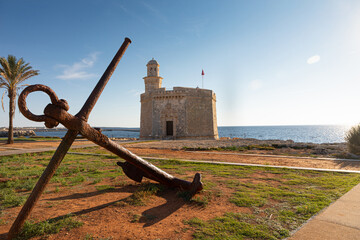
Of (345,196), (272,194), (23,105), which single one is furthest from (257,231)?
(23,105)

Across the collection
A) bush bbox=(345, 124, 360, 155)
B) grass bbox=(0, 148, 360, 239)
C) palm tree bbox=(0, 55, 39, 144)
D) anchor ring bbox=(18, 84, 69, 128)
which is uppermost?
palm tree bbox=(0, 55, 39, 144)

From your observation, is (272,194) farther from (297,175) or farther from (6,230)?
(6,230)

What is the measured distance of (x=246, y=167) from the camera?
7160 mm

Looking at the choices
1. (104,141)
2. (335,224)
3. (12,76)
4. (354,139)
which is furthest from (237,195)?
(12,76)

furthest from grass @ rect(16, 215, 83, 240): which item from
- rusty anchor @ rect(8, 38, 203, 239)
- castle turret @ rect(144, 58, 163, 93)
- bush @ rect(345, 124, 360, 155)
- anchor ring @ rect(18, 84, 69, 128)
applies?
castle turret @ rect(144, 58, 163, 93)

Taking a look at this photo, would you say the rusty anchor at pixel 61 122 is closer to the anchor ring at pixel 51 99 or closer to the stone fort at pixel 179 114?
the anchor ring at pixel 51 99

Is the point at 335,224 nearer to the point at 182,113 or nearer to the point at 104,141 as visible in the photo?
the point at 104,141

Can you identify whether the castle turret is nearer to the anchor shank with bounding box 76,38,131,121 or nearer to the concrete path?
the anchor shank with bounding box 76,38,131,121

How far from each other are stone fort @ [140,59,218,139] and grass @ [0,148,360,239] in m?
19.4

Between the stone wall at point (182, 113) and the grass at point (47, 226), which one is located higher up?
the stone wall at point (182, 113)

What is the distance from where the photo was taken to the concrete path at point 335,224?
2.46 m

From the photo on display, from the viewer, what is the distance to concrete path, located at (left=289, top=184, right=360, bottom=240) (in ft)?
8.07

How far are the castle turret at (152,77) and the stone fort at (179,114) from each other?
957 mm

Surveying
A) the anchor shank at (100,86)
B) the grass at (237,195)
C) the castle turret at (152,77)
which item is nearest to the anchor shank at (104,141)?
the anchor shank at (100,86)
